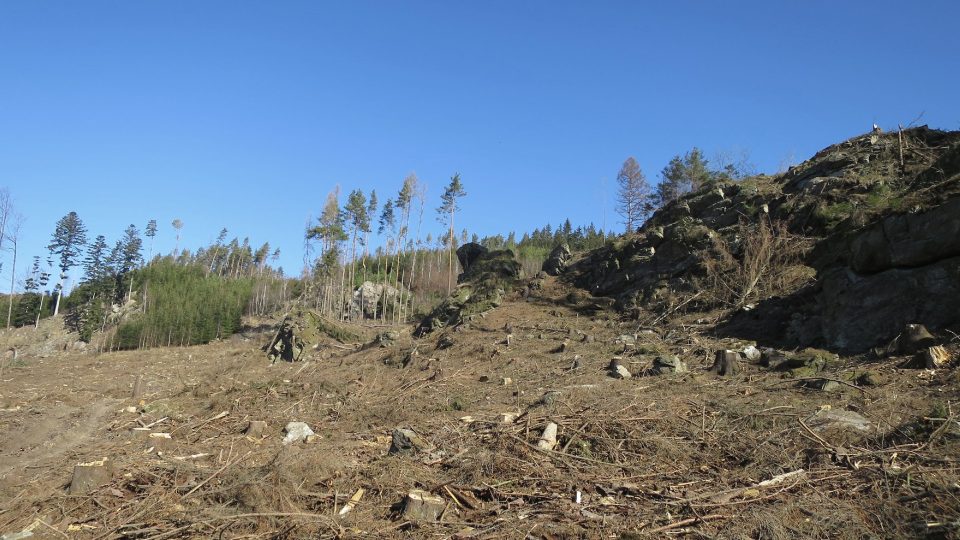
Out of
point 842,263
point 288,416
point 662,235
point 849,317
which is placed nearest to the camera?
point 849,317

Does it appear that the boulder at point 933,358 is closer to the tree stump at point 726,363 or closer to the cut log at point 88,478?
the tree stump at point 726,363

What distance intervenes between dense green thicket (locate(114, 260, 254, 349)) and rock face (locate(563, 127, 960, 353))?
147 feet

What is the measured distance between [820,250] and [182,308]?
5570 centimetres

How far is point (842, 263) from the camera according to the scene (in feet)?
29.4

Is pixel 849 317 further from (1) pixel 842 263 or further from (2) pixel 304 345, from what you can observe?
(2) pixel 304 345

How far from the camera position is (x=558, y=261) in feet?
59.5

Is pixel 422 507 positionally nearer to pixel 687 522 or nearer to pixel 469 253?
pixel 687 522

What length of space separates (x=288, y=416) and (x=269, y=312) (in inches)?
2157

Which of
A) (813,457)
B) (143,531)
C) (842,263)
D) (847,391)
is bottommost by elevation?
(143,531)

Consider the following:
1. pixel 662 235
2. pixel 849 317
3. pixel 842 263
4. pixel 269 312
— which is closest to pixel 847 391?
pixel 849 317

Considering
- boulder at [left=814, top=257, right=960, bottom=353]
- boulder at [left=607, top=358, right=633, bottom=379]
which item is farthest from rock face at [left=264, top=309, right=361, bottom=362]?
boulder at [left=814, top=257, right=960, bottom=353]

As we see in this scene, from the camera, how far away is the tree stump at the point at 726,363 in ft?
24.1

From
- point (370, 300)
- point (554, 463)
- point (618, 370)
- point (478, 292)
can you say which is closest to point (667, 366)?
point (618, 370)

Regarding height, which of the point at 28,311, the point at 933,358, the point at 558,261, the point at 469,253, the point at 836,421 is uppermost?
the point at 469,253
